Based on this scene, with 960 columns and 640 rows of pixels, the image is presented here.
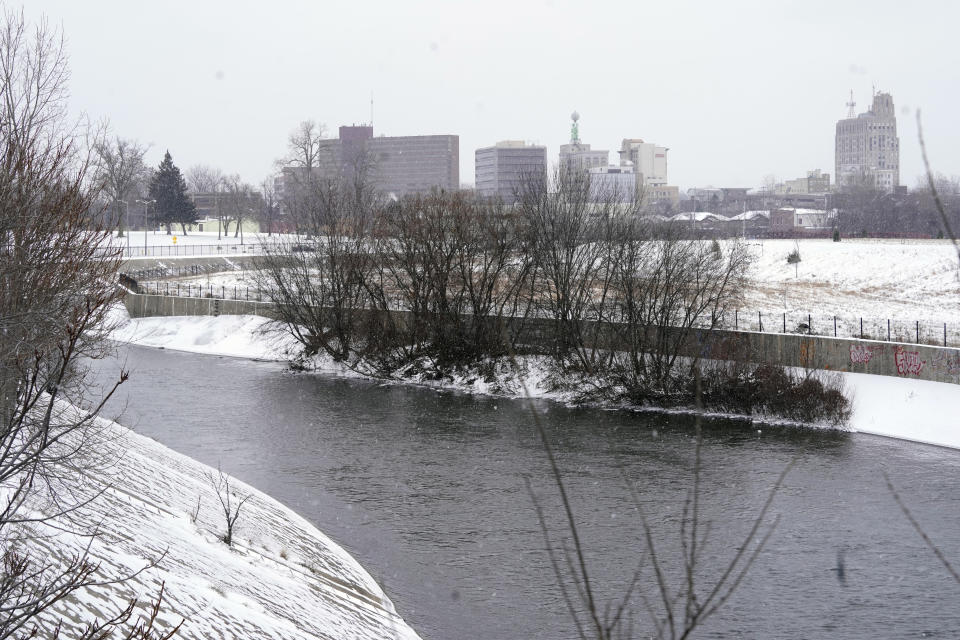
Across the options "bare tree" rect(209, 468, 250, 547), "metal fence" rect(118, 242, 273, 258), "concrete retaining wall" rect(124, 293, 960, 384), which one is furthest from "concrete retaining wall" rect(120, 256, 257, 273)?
"bare tree" rect(209, 468, 250, 547)

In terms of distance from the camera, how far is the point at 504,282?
4197 cm

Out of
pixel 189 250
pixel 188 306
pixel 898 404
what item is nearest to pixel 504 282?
pixel 898 404

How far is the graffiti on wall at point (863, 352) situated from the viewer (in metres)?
30.1

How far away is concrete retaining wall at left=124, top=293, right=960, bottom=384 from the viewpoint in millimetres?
28750

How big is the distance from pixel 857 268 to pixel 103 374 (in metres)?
43.3

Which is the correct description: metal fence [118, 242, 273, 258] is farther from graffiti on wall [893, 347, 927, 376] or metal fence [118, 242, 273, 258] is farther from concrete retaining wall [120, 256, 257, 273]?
graffiti on wall [893, 347, 927, 376]

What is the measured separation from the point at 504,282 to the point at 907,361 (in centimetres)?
1805

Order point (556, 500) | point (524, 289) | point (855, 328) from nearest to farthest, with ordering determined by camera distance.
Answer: point (556, 500) < point (855, 328) < point (524, 289)

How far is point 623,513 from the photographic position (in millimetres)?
19297

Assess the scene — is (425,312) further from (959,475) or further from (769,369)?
(959,475)

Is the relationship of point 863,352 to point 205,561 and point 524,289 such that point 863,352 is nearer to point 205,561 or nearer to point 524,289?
point 524,289

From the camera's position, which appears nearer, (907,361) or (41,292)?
(41,292)

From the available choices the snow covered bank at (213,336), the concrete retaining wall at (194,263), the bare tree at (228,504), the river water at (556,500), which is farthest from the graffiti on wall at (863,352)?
the concrete retaining wall at (194,263)

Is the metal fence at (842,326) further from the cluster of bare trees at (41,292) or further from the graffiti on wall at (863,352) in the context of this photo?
the cluster of bare trees at (41,292)
